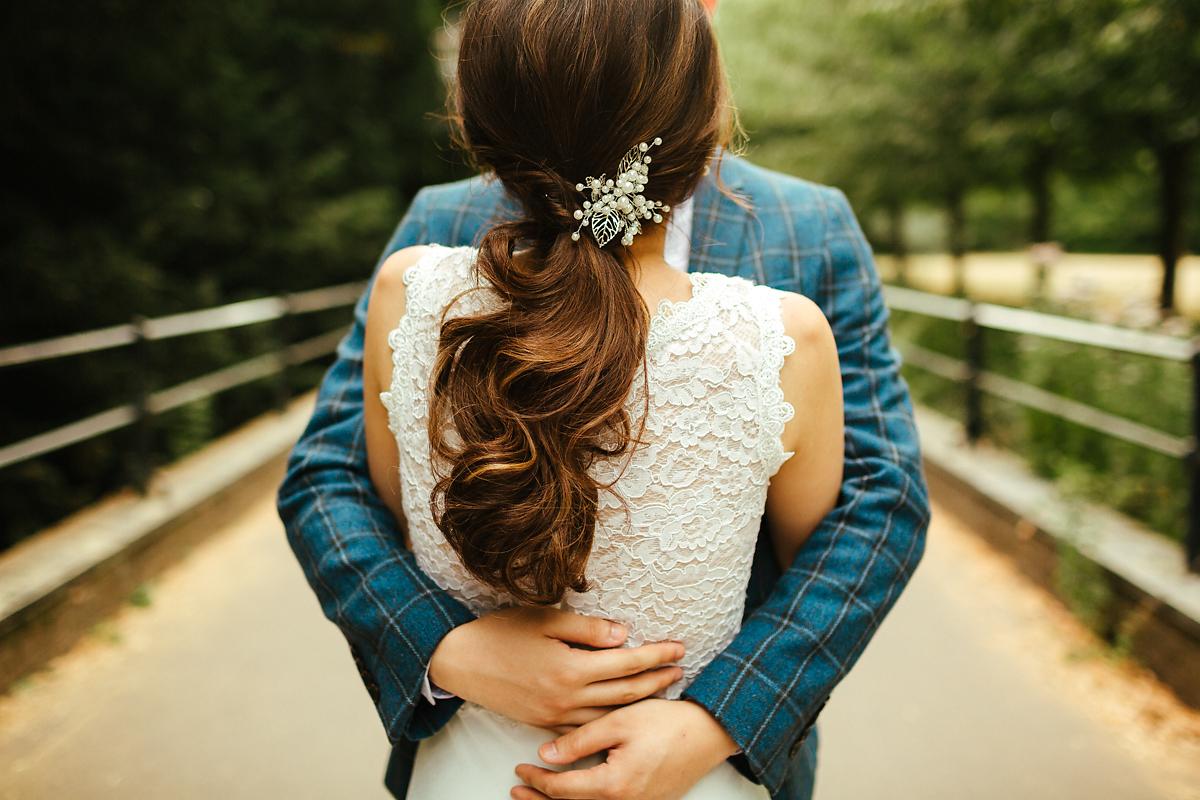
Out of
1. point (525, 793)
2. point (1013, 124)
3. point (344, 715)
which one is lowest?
point (344, 715)

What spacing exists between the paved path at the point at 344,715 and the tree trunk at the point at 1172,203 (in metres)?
6.40

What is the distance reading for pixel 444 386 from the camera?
1.09 m

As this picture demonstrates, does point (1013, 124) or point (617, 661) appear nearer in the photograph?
point (617, 661)

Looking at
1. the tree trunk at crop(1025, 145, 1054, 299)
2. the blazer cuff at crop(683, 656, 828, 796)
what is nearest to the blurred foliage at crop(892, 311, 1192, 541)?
the blazer cuff at crop(683, 656, 828, 796)

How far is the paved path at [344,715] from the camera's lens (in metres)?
3.16

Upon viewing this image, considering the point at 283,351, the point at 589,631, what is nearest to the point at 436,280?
the point at 589,631

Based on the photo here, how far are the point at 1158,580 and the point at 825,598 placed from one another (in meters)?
2.99

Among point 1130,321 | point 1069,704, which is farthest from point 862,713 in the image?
point 1130,321

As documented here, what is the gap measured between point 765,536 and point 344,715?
281cm

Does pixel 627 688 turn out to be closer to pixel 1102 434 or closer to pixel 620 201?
pixel 620 201

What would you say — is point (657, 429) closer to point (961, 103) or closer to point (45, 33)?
point (45, 33)

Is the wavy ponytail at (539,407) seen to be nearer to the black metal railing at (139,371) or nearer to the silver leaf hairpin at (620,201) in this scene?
the silver leaf hairpin at (620,201)

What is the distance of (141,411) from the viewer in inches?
204

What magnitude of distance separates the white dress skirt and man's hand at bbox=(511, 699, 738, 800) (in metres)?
0.03
